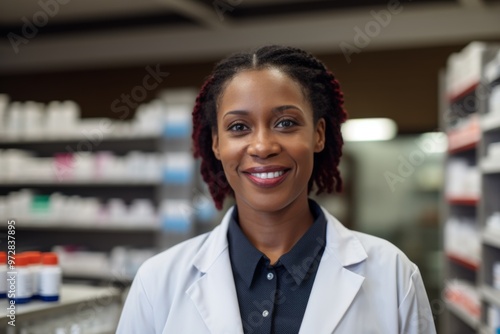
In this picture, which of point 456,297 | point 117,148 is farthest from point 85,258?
point 456,297

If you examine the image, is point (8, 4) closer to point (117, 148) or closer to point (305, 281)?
point (117, 148)

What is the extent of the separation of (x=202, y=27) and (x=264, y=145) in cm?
653

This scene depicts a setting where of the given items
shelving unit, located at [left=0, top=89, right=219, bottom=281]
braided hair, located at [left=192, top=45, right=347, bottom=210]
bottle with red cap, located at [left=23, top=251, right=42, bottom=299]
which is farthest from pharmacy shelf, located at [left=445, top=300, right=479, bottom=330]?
bottle with red cap, located at [left=23, top=251, right=42, bottom=299]

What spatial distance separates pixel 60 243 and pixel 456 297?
14.1 ft

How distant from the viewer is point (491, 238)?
367cm

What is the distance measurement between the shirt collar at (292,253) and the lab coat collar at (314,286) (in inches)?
0.9

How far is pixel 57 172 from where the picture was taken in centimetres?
638

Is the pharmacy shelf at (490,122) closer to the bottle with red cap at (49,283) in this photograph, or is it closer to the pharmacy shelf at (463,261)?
the pharmacy shelf at (463,261)

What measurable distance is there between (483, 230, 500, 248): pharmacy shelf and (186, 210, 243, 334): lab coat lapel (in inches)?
96.2

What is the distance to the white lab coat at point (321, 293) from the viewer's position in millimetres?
1484

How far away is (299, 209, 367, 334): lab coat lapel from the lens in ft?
4.80

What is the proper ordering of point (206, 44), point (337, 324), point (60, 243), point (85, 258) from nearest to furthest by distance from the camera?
point (337, 324)
point (85, 258)
point (60, 243)
point (206, 44)

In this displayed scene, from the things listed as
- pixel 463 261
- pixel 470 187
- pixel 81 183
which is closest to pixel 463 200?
pixel 470 187

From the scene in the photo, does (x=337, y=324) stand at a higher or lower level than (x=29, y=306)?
higher
